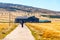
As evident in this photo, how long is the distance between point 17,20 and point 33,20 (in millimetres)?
10355

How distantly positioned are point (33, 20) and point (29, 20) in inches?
89.2

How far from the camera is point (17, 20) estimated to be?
137 metres

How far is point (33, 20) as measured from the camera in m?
142

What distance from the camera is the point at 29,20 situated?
466 ft

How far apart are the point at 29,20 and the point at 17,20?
8444 mm
